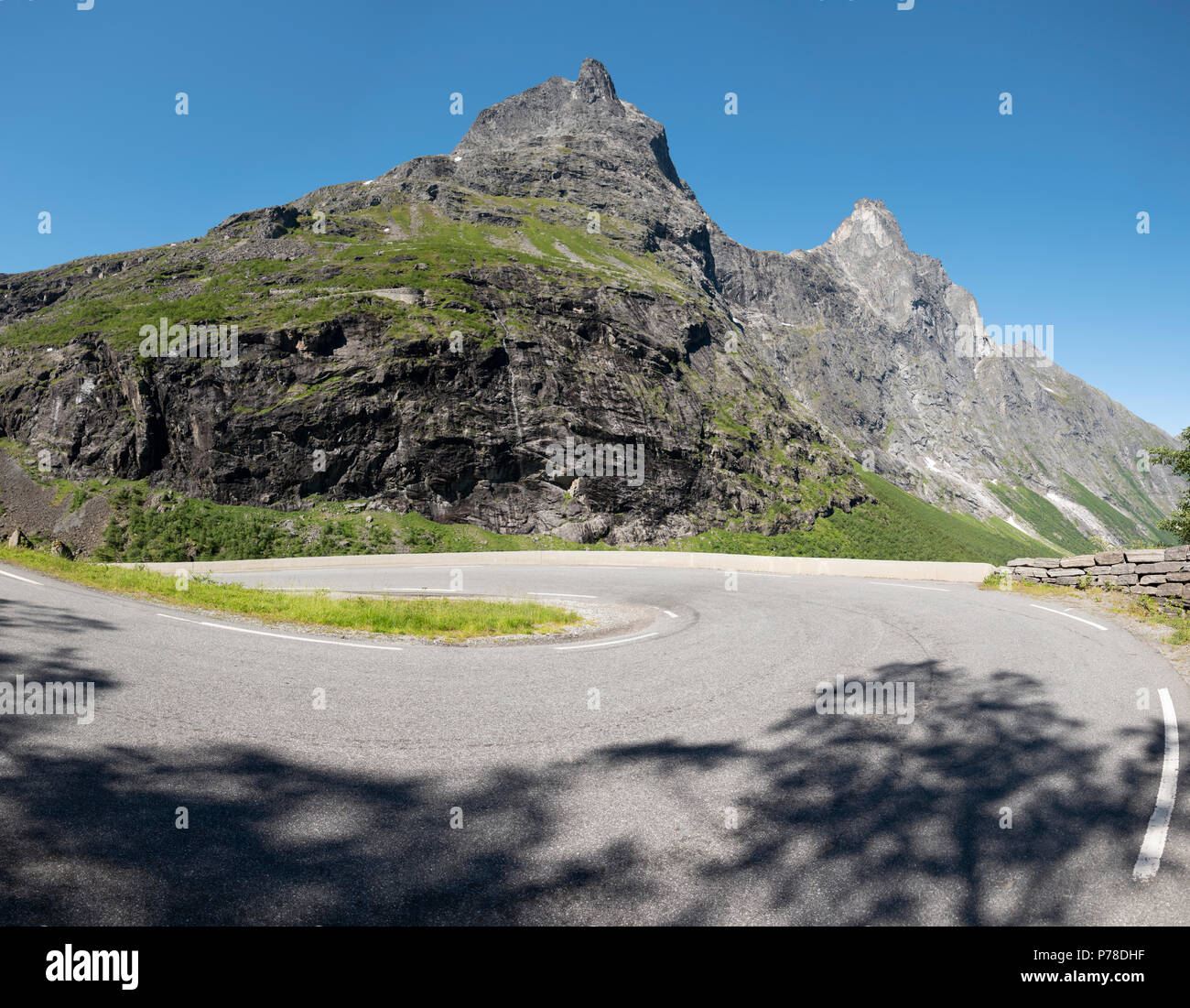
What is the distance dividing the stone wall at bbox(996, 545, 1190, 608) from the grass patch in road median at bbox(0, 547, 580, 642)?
41.3ft

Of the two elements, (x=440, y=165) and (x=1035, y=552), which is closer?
(x=440, y=165)

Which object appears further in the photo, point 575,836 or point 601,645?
point 601,645

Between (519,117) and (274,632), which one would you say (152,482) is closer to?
(274,632)

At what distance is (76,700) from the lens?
5.27 m

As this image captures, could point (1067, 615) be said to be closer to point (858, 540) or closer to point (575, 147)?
point (858, 540)

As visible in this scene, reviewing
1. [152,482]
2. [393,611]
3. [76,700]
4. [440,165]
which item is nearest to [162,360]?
[152,482]

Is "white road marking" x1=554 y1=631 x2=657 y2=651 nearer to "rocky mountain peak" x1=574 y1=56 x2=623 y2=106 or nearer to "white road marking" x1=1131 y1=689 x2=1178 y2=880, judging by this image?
"white road marking" x1=1131 y1=689 x2=1178 y2=880

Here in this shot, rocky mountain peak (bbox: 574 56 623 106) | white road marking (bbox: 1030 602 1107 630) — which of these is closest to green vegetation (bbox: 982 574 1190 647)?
white road marking (bbox: 1030 602 1107 630)

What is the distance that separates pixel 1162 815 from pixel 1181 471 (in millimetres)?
30384

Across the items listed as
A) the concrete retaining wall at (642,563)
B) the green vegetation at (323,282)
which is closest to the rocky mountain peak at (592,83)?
the green vegetation at (323,282)

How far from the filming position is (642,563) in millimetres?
31922

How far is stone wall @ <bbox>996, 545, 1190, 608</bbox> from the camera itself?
1216 centimetres

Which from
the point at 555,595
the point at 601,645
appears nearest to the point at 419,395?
the point at 555,595
